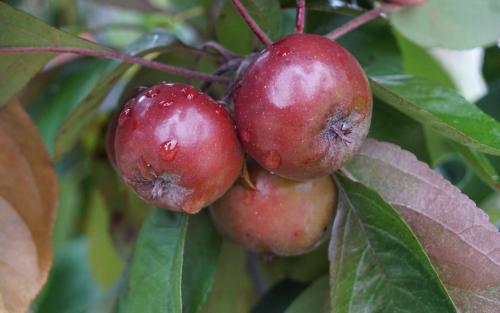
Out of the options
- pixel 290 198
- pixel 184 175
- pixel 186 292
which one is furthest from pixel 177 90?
pixel 186 292

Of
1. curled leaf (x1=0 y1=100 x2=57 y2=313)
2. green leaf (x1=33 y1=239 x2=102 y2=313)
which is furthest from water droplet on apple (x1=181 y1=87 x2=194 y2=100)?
green leaf (x1=33 y1=239 x2=102 y2=313)

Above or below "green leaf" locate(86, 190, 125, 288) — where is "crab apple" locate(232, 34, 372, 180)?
above

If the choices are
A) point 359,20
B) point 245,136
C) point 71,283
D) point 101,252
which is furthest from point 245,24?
point 71,283

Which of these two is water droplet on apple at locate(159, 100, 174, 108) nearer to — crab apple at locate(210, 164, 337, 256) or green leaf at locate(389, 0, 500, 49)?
crab apple at locate(210, 164, 337, 256)

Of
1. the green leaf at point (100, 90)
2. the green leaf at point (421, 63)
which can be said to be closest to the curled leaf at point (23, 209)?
the green leaf at point (100, 90)

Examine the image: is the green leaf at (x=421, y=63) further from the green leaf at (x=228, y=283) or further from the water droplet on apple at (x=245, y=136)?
the water droplet on apple at (x=245, y=136)
